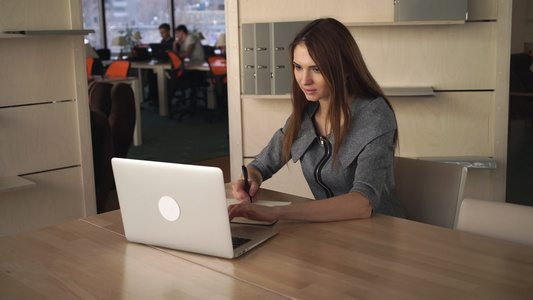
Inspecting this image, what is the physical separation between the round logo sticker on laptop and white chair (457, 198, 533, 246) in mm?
849

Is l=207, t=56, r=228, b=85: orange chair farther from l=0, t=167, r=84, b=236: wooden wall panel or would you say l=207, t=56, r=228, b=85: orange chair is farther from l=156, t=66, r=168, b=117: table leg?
l=0, t=167, r=84, b=236: wooden wall panel

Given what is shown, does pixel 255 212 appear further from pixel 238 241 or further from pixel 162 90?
pixel 162 90

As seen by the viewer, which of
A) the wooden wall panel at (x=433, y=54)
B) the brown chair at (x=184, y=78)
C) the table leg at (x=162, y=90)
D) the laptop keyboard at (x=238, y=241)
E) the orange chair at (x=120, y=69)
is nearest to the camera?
the laptop keyboard at (x=238, y=241)

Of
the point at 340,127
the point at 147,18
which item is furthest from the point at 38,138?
the point at 147,18

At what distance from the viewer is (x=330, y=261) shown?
1.57m

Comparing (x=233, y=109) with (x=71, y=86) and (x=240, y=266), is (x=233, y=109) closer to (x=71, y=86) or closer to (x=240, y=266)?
(x=71, y=86)

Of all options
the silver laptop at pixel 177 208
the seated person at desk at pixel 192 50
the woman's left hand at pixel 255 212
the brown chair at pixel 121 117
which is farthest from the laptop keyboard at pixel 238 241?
the seated person at desk at pixel 192 50

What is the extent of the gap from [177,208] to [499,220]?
0.92 meters

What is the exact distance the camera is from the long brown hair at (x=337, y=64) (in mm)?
2117

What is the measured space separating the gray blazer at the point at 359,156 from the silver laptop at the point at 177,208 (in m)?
0.46

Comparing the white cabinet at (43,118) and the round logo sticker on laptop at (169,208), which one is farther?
the white cabinet at (43,118)

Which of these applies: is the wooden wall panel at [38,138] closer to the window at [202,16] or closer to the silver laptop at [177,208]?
the silver laptop at [177,208]

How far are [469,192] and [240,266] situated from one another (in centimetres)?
255

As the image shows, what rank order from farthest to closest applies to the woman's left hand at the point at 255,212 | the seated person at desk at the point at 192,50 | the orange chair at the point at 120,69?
1. the seated person at desk at the point at 192,50
2. the orange chair at the point at 120,69
3. the woman's left hand at the point at 255,212
